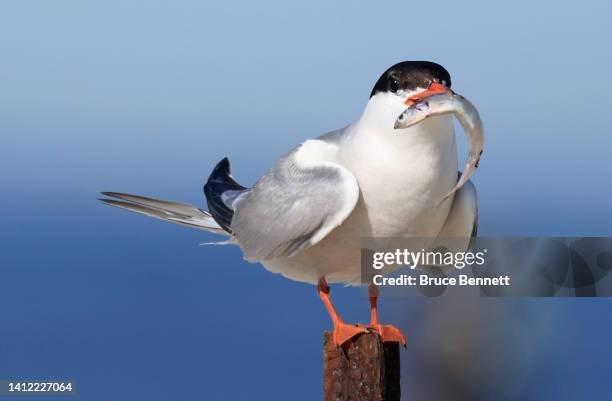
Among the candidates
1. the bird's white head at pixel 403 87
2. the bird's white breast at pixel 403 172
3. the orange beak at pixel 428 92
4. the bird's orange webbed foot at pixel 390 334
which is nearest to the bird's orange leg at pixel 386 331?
the bird's orange webbed foot at pixel 390 334

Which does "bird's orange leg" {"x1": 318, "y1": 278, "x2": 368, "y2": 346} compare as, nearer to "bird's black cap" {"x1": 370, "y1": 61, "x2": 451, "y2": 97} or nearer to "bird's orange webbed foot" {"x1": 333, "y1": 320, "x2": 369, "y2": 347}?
"bird's orange webbed foot" {"x1": 333, "y1": 320, "x2": 369, "y2": 347}

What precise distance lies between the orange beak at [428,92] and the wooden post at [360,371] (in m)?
1.19

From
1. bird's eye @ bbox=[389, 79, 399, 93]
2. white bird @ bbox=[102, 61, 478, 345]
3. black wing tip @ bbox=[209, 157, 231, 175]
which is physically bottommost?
white bird @ bbox=[102, 61, 478, 345]

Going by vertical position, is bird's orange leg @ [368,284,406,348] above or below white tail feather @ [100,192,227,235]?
below

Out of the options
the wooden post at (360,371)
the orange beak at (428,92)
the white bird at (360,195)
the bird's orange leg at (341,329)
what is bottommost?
the wooden post at (360,371)

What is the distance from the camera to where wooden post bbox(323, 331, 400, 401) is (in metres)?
5.10

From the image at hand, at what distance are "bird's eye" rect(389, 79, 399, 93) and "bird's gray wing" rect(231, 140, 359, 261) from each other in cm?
47

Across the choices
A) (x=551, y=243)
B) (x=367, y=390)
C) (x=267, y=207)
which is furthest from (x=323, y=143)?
(x=551, y=243)

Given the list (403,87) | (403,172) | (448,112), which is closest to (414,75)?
(403,87)

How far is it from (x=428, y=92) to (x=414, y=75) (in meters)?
0.11

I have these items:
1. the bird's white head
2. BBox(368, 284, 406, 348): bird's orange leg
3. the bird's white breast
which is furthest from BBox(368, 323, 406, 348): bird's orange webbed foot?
the bird's white head

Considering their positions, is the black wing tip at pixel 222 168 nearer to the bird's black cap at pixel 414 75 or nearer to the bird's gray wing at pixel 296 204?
the bird's gray wing at pixel 296 204

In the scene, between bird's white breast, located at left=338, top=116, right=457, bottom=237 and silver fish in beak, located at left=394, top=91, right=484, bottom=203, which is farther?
bird's white breast, located at left=338, top=116, right=457, bottom=237

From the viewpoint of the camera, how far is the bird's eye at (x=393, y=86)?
488 cm
